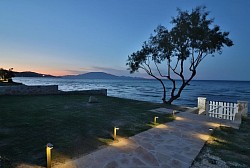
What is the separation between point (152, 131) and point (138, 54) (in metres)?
12.4

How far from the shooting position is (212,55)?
647 inches

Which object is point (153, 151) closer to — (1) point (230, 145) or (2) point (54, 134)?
(1) point (230, 145)

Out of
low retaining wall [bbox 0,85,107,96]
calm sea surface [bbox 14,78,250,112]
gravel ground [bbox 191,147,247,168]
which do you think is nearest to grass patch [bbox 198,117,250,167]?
gravel ground [bbox 191,147,247,168]

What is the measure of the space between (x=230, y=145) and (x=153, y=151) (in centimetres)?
321

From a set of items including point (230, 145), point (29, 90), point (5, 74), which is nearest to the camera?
point (230, 145)

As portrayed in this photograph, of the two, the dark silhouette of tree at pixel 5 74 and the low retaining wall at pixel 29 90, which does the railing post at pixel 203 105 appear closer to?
the low retaining wall at pixel 29 90

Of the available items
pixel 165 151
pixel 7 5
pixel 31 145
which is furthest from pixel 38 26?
pixel 165 151

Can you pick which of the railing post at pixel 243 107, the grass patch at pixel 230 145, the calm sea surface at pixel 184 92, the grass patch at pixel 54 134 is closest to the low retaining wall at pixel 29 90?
the grass patch at pixel 54 134

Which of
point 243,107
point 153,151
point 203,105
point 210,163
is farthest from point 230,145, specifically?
point 203,105

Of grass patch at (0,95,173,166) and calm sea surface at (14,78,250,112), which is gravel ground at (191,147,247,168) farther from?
calm sea surface at (14,78,250,112)

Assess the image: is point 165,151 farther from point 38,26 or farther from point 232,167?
point 38,26

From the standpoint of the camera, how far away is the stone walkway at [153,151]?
179 inches

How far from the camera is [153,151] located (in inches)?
213

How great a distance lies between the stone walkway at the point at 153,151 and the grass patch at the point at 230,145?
36 cm
